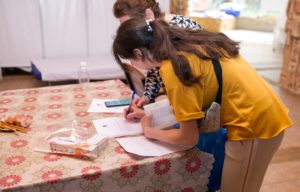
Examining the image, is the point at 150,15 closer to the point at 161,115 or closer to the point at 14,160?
the point at 161,115

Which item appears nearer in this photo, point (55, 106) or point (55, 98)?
point (55, 106)

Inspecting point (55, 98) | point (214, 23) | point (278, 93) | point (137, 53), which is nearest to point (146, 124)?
point (137, 53)

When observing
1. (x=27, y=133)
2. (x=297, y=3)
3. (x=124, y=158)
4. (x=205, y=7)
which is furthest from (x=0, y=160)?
(x=205, y=7)

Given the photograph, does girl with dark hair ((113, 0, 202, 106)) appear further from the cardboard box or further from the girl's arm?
the cardboard box

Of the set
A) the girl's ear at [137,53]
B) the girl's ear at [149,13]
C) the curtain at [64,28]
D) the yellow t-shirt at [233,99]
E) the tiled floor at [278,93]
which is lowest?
the tiled floor at [278,93]

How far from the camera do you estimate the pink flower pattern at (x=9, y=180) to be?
0.94 metres

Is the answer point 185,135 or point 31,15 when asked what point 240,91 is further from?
point 31,15

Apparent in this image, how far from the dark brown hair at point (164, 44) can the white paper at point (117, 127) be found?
0.32m

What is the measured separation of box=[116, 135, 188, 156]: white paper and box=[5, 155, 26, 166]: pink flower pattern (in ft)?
1.11

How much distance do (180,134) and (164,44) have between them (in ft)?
0.98

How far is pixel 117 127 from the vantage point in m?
1.31

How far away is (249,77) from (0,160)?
88 cm

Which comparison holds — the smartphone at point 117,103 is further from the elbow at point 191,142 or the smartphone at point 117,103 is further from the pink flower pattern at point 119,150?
the elbow at point 191,142

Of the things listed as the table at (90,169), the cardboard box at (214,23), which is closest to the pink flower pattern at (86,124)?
the table at (90,169)
